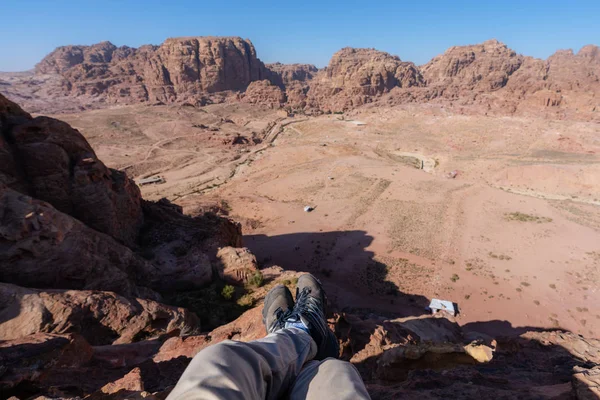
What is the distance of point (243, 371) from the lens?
7.20 ft

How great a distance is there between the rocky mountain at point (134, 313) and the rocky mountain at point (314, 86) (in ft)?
246

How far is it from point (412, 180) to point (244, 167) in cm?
2258

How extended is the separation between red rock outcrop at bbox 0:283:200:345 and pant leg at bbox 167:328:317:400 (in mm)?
4915

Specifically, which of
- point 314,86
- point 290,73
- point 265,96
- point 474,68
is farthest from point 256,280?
point 290,73

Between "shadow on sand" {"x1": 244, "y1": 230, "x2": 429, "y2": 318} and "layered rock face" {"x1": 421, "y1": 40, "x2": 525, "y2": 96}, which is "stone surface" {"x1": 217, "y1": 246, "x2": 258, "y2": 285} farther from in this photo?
"layered rock face" {"x1": 421, "y1": 40, "x2": 525, "y2": 96}

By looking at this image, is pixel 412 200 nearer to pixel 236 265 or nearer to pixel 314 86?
pixel 236 265

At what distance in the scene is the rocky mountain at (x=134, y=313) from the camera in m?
4.02

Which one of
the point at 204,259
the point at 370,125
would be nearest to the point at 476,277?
the point at 204,259

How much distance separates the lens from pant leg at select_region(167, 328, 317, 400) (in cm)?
195

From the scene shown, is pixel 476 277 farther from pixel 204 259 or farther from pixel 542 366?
pixel 204 259

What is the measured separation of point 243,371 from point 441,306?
49.3 feet

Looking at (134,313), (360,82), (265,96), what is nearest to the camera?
(134,313)

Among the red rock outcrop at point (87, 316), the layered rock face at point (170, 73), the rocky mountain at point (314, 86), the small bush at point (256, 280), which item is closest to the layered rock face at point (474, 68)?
the rocky mountain at point (314, 86)

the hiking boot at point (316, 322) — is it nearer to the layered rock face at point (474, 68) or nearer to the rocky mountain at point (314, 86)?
the rocky mountain at point (314, 86)
